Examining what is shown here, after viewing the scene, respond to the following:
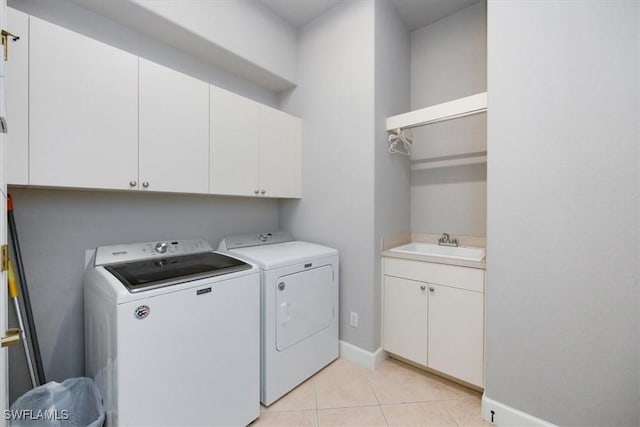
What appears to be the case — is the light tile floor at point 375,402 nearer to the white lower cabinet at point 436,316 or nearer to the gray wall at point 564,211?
the white lower cabinet at point 436,316

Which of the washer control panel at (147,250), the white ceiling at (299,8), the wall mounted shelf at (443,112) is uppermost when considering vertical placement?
the white ceiling at (299,8)

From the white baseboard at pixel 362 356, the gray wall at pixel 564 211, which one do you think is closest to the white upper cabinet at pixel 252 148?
the white baseboard at pixel 362 356

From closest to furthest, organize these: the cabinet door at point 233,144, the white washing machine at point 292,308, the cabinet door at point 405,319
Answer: the white washing machine at point 292,308 < the cabinet door at point 233,144 < the cabinet door at point 405,319

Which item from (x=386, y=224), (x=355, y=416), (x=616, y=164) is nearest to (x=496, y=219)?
(x=616, y=164)

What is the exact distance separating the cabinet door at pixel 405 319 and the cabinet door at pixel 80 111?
1.91 meters

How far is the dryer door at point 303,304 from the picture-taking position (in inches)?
68.0

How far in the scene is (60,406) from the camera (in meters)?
1.28

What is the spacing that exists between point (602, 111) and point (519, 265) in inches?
32.1

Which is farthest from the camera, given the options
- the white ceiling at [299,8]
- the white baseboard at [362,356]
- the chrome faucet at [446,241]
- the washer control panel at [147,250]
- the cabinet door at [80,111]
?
the chrome faucet at [446,241]

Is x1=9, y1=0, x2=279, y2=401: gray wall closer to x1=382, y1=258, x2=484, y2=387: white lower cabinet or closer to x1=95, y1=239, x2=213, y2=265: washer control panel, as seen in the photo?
x1=95, y1=239, x2=213, y2=265: washer control panel

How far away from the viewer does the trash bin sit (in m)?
1.18

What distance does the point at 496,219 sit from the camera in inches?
60.3

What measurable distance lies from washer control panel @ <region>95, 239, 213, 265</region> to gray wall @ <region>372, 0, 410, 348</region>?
1330 mm

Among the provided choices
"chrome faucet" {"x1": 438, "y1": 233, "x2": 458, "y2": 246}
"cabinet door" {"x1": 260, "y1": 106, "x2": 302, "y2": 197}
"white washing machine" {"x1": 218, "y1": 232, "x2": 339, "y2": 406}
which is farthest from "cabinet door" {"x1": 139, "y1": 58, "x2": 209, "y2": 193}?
"chrome faucet" {"x1": 438, "y1": 233, "x2": 458, "y2": 246}
